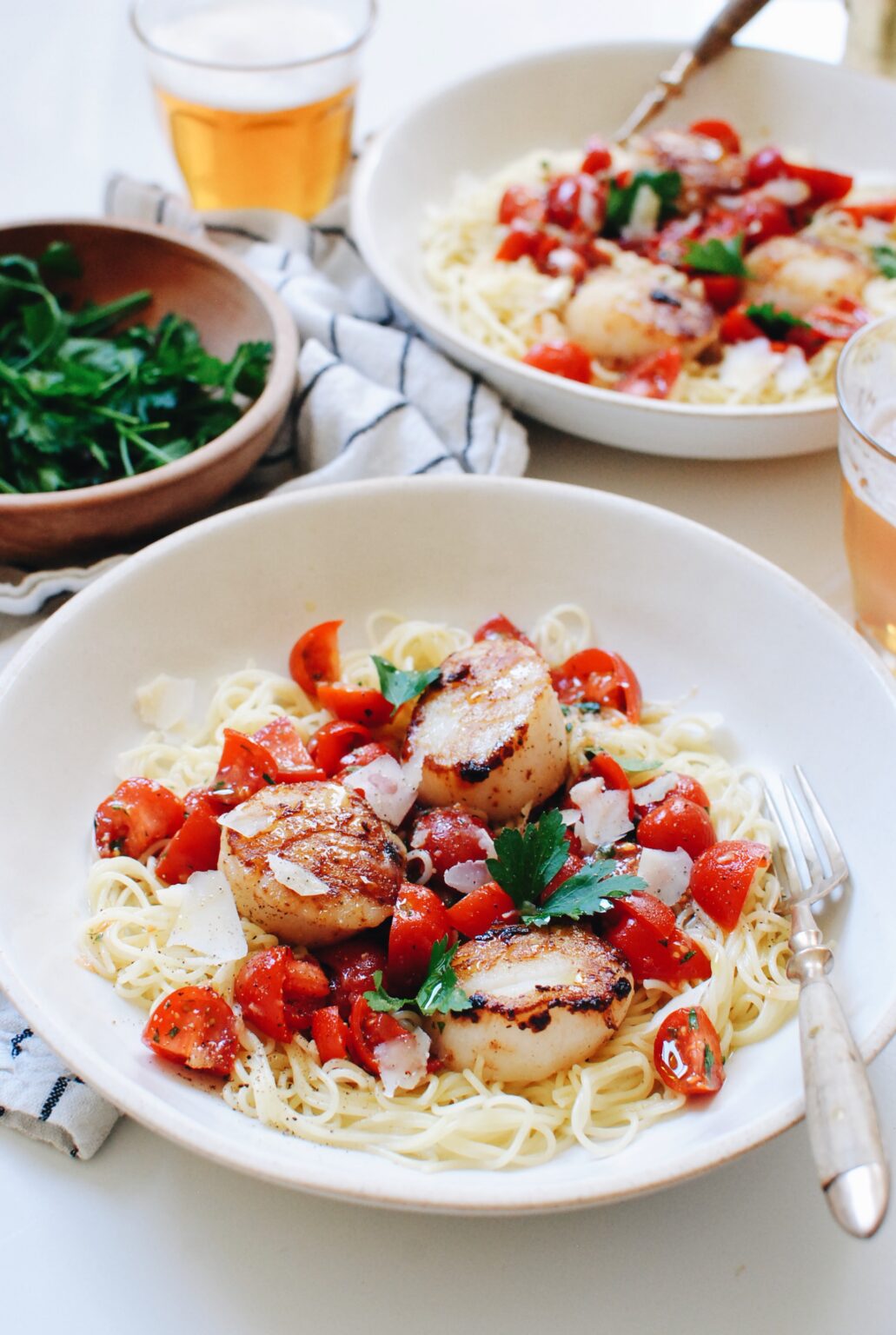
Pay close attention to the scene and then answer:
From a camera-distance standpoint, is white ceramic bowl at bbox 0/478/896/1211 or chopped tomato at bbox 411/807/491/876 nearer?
white ceramic bowl at bbox 0/478/896/1211

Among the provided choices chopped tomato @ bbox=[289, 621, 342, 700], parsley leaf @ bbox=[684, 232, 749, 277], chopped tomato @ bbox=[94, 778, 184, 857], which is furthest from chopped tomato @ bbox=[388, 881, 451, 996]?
parsley leaf @ bbox=[684, 232, 749, 277]

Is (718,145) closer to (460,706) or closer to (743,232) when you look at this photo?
(743,232)

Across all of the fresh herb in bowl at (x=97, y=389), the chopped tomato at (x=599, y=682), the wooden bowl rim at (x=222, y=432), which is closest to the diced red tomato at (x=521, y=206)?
the wooden bowl rim at (x=222, y=432)

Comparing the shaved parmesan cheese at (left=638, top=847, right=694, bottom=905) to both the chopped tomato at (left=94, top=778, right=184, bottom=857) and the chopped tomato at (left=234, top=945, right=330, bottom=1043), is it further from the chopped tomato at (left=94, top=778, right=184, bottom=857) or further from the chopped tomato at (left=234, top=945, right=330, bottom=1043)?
the chopped tomato at (left=94, top=778, right=184, bottom=857)

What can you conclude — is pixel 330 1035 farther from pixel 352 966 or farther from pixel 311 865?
pixel 311 865

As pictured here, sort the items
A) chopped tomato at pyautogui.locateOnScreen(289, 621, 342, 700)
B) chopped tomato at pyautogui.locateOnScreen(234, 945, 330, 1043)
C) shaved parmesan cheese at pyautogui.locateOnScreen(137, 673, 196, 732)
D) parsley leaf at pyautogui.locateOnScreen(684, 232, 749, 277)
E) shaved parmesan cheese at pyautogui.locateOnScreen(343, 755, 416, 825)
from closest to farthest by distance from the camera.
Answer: chopped tomato at pyautogui.locateOnScreen(234, 945, 330, 1043), shaved parmesan cheese at pyautogui.locateOnScreen(343, 755, 416, 825), shaved parmesan cheese at pyautogui.locateOnScreen(137, 673, 196, 732), chopped tomato at pyautogui.locateOnScreen(289, 621, 342, 700), parsley leaf at pyautogui.locateOnScreen(684, 232, 749, 277)
